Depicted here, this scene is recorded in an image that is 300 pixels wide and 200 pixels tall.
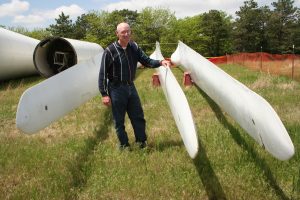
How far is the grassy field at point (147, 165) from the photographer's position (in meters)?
3.61

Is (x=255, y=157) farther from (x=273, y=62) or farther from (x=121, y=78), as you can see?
(x=273, y=62)

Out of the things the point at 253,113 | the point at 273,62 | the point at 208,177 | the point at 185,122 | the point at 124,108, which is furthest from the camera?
the point at 273,62

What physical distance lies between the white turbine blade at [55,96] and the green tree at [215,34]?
5558 cm

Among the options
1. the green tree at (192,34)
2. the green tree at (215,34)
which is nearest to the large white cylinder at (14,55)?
the green tree at (192,34)

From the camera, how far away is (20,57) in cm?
1334

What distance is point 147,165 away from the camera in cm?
425

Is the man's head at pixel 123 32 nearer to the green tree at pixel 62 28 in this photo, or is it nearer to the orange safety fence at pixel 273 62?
the orange safety fence at pixel 273 62

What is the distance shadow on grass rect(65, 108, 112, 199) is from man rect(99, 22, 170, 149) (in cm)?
49

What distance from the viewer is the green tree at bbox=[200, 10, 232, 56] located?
60.8 m

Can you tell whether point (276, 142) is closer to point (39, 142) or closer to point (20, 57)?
point (39, 142)

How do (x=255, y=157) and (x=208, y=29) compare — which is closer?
(x=255, y=157)

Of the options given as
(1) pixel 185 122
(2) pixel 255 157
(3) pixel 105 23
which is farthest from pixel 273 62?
(3) pixel 105 23

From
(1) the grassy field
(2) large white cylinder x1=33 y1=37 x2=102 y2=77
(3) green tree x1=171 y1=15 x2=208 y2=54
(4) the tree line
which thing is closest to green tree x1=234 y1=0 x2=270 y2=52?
(4) the tree line

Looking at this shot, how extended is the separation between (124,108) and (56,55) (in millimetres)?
8563
